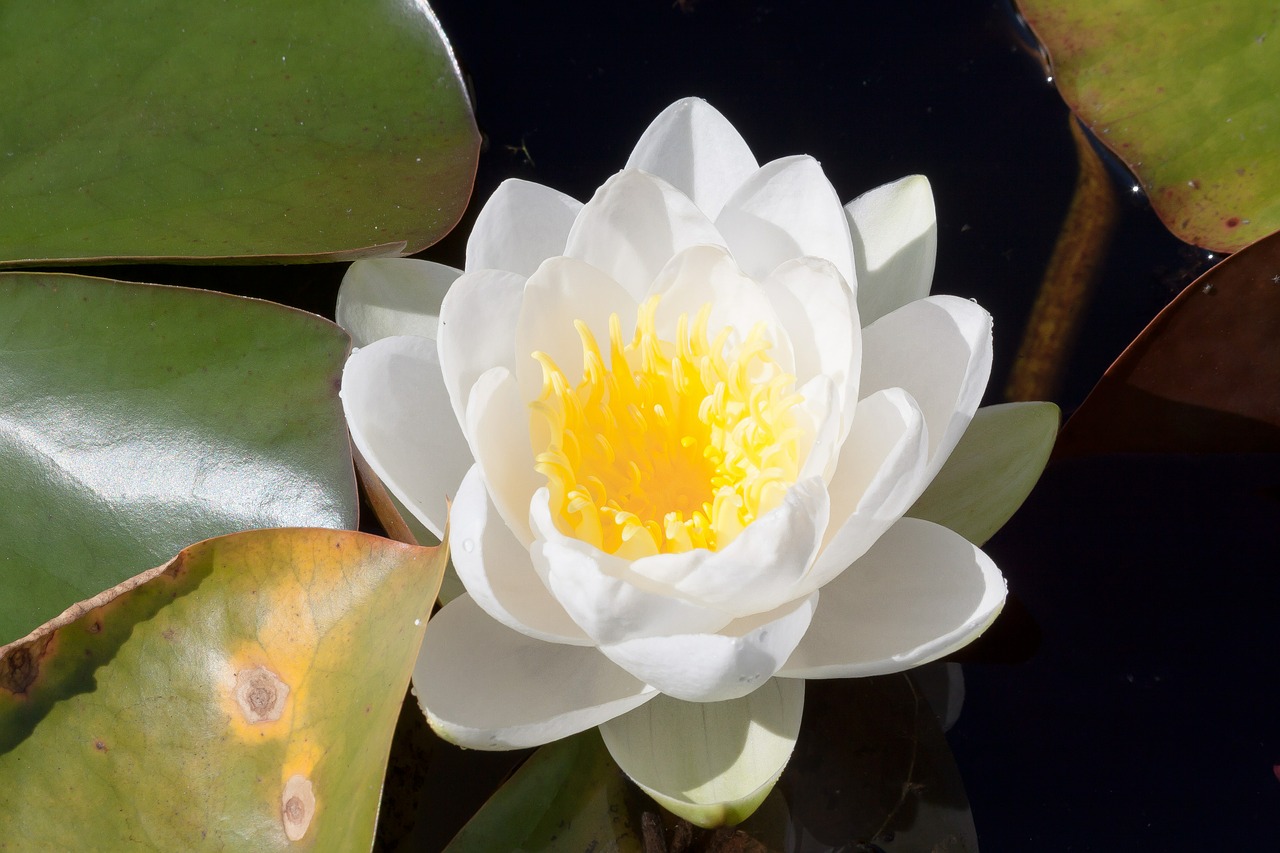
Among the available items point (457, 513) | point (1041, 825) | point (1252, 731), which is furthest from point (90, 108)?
point (1252, 731)

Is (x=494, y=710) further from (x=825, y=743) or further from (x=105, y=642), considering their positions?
(x=825, y=743)

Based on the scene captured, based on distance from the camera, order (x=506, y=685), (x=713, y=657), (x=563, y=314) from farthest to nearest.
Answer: (x=563, y=314) < (x=506, y=685) < (x=713, y=657)

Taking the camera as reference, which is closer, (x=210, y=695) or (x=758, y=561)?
(x=758, y=561)

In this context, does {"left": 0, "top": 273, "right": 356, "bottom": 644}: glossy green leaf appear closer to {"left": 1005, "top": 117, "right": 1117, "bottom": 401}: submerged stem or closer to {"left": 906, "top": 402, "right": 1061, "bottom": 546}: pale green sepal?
{"left": 906, "top": 402, "right": 1061, "bottom": 546}: pale green sepal

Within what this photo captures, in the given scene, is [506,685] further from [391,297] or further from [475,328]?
[391,297]

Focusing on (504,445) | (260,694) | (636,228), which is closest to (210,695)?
(260,694)

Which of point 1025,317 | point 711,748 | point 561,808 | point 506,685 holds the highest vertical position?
point 1025,317
